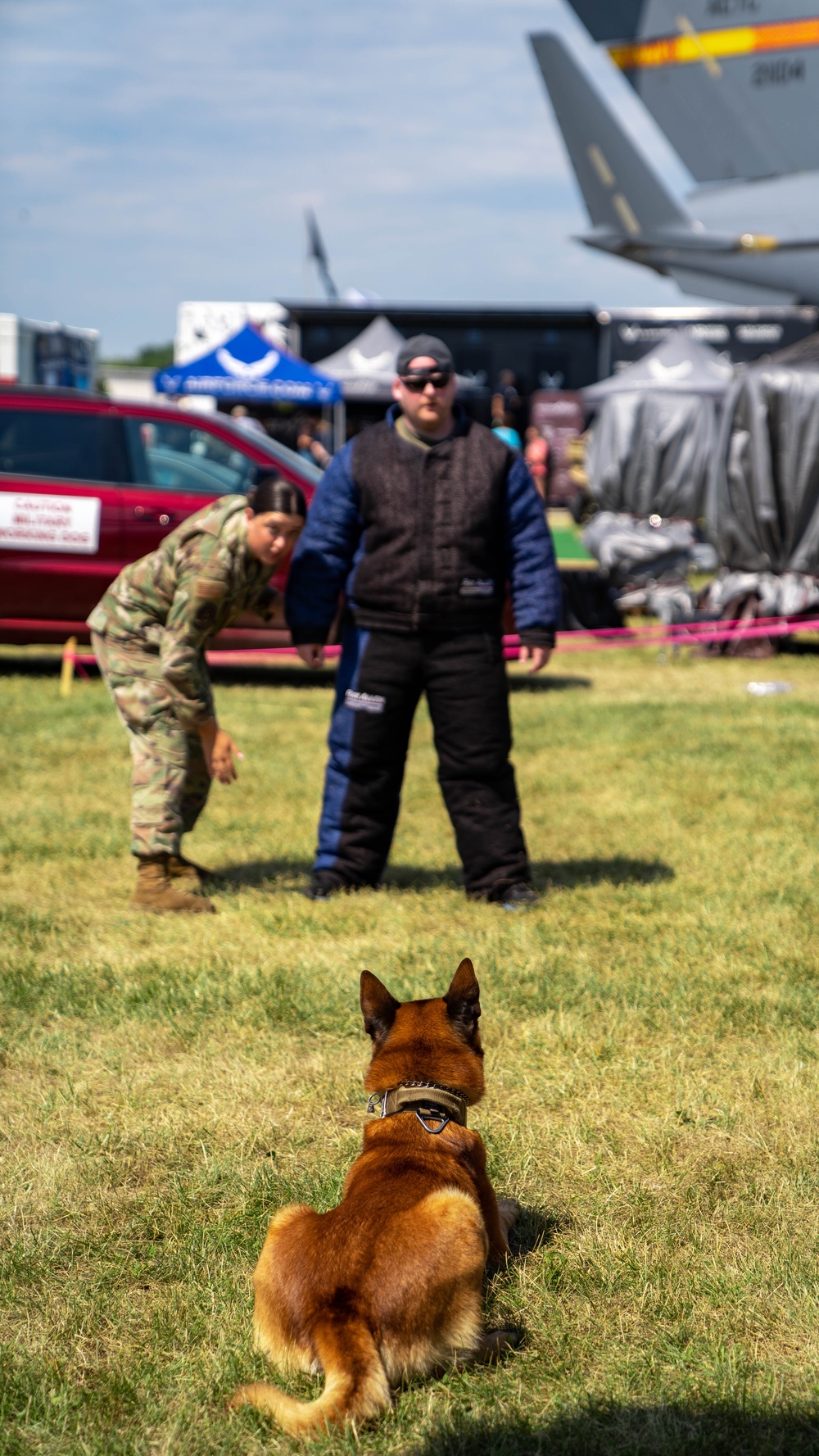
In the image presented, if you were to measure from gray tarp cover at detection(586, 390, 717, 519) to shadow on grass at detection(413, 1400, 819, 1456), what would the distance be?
60.7 ft

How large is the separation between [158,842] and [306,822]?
1.54m

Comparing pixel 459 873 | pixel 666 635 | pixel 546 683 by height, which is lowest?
pixel 546 683

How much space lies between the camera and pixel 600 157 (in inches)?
1041

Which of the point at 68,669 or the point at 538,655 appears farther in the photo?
the point at 68,669

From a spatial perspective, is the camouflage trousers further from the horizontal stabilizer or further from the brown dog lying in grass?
the horizontal stabilizer

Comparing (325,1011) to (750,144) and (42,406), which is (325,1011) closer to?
(42,406)

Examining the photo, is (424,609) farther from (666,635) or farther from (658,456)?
(658,456)

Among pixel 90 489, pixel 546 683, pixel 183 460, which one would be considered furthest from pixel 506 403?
pixel 90 489

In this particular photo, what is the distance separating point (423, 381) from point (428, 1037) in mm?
2861

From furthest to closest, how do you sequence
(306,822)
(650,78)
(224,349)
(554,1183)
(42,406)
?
1. (650,78)
2. (224,349)
3. (42,406)
4. (306,822)
5. (554,1183)

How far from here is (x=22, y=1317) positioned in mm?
2455

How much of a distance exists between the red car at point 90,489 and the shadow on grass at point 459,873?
13.9ft

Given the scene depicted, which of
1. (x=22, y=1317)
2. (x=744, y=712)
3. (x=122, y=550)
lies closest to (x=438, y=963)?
(x=22, y=1317)

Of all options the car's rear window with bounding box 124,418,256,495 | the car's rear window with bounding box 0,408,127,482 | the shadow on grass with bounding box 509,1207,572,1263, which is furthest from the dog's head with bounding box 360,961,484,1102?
the car's rear window with bounding box 0,408,127,482
